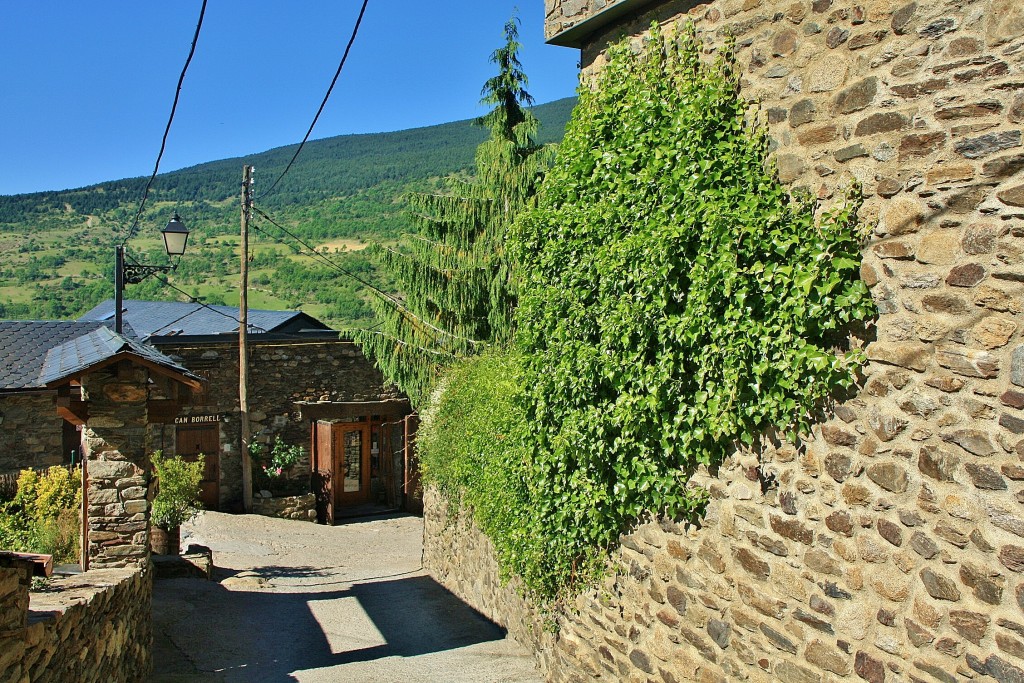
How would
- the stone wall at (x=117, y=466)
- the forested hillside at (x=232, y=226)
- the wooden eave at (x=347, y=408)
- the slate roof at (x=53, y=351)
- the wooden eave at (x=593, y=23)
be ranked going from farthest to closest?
the forested hillside at (x=232, y=226) < the wooden eave at (x=347, y=408) < the stone wall at (x=117, y=466) < the slate roof at (x=53, y=351) < the wooden eave at (x=593, y=23)

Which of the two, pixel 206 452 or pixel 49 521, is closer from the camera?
pixel 49 521

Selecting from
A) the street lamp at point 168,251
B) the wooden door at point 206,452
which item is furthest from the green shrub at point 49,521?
the wooden door at point 206,452

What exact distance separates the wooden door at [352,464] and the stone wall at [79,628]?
9.70 meters

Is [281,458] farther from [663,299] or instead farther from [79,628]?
[663,299]

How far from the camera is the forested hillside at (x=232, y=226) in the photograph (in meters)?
37.4

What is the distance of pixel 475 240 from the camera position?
13125 mm

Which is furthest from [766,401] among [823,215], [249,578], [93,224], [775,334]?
[93,224]

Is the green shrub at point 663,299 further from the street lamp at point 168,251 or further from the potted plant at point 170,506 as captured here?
the street lamp at point 168,251

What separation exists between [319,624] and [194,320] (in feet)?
38.9

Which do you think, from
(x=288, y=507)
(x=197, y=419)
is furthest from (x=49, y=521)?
(x=288, y=507)

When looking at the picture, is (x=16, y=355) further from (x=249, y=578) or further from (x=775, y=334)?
(x=775, y=334)

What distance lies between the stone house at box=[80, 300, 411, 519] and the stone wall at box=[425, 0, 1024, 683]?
1338 centimetres

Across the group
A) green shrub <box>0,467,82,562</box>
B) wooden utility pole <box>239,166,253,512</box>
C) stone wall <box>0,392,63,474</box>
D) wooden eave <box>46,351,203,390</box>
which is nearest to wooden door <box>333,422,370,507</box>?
wooden utility pole <box>239,166,253,512</box>

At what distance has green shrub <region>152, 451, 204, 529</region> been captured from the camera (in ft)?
35.0
